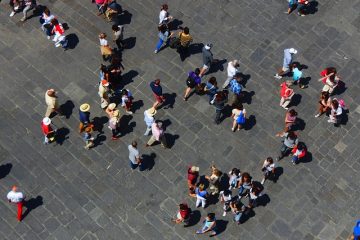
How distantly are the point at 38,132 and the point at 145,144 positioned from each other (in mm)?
4298

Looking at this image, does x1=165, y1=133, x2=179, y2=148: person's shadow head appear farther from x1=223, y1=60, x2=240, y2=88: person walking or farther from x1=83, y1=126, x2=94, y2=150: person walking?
x1=223, y1=60, x2=240, y2=88: person walking

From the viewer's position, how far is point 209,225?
17344 mm

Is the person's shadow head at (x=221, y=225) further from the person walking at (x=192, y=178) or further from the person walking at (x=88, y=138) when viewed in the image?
the person walking at (x=88, y=138)

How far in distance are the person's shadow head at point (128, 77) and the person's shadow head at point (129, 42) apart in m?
1.36

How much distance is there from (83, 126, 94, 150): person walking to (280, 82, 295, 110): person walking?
24.9 feet

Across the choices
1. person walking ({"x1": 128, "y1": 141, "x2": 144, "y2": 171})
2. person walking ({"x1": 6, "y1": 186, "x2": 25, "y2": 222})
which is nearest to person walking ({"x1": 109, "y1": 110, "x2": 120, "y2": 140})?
person walking ({"x1": 128, "y1": 141, "x2": 144, "y2": 171})

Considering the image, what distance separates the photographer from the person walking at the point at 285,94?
1954 centimetres

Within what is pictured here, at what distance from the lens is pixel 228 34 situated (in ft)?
73.1

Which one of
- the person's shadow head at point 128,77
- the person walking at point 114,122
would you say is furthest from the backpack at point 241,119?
the person's shadow head at point 128,77

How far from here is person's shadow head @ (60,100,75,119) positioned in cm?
2042

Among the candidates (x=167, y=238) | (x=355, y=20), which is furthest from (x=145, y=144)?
(x=355, y=20)

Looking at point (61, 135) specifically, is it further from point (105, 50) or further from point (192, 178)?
point (192, 178)

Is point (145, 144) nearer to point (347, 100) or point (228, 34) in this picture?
point (228, 34)

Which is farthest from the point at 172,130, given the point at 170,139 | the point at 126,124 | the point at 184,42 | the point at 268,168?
the point at 268,168
